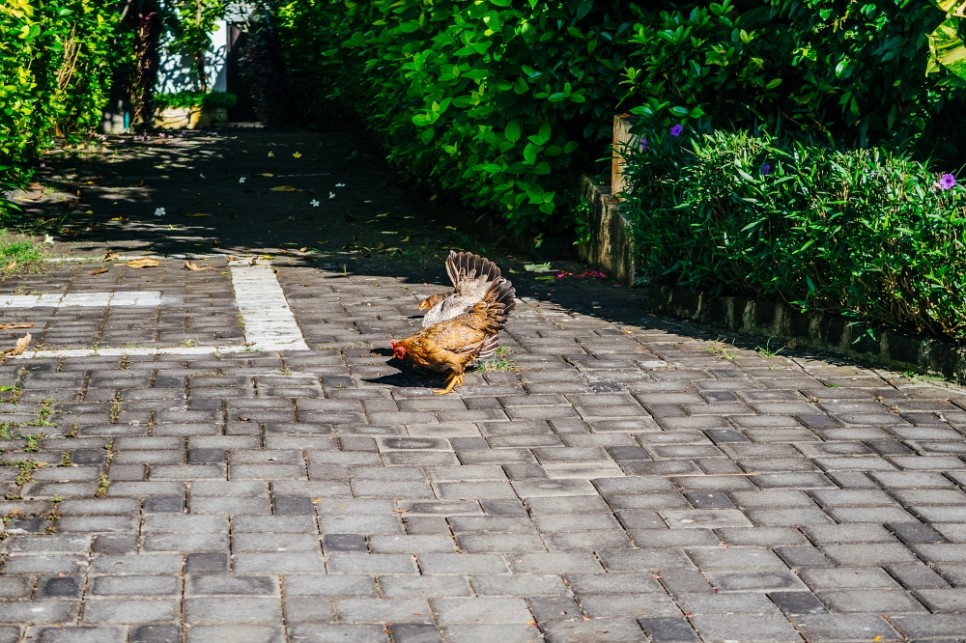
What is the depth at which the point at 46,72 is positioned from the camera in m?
12.8

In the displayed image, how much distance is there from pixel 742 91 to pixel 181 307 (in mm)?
4699

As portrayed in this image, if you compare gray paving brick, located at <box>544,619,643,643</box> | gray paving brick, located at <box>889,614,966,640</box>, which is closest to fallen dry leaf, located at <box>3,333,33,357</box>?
gray paving brick, located at <box>544,619,643,643</box>

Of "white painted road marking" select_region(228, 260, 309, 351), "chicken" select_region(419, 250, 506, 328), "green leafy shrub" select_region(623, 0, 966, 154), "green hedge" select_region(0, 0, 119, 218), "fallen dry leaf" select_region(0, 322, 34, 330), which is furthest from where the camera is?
"green hedge" select_region(0, 0, 119, 218)

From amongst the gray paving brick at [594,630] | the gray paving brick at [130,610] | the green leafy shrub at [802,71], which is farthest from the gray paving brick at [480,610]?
the green leafy shrub at [802,71]

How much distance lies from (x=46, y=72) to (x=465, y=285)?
24.9 ft

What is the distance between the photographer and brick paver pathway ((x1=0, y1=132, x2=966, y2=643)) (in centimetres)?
391

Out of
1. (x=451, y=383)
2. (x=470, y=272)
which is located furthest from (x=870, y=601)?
(x=470, y=272)

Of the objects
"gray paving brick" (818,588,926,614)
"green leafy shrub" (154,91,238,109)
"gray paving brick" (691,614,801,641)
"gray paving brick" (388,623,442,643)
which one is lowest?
"gray paving brick" (388,623,442,643)

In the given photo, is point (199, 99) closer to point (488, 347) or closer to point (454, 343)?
point (488, 347)

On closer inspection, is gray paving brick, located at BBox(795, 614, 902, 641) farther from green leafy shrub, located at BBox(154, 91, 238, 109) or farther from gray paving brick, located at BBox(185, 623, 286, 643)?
green leafy shrub, located at BBox(154, 91, 238, 109)

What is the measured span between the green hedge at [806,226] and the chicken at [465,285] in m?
1.55

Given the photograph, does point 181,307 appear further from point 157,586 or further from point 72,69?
point 72,69

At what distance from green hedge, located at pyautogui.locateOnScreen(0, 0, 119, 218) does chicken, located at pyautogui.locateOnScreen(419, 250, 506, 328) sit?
4.94 meters

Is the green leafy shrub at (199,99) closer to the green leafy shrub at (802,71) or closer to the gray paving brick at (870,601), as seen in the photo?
the green leafy shrub at (802,71)
